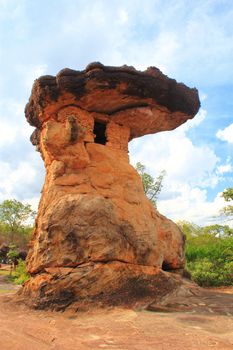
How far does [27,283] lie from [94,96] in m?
4.53

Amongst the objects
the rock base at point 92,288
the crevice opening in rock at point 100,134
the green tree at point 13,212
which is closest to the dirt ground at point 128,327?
the rock base at point 92,288

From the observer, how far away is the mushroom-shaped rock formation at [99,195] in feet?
20.5

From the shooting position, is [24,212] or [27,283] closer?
[27,283]

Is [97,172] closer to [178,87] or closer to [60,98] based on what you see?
[60,98]

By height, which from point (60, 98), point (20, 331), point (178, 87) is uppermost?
point (178, 87)

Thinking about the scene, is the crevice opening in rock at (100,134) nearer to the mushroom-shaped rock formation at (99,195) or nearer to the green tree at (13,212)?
the mushroom-shaped rock formation at (99,195)

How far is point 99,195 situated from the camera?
7.15 m

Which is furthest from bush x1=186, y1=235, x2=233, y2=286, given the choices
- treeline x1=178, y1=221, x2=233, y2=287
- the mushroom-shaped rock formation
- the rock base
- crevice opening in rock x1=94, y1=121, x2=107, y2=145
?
the rock base

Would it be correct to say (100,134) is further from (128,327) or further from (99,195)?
(128,327)

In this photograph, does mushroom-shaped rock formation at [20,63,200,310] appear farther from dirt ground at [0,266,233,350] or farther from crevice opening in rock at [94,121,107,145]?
dirt ground at [0,266,233,350]

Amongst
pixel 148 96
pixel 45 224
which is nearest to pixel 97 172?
pixel 45 224

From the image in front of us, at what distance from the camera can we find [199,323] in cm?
499

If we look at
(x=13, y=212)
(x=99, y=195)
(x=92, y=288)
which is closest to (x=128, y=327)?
(x=92, y=288)

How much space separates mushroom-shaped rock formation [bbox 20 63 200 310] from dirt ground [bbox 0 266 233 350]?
0.43 meters
